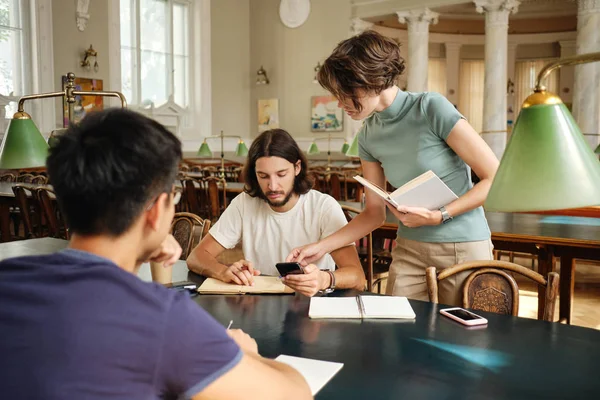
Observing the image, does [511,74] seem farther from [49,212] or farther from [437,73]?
[49,212]

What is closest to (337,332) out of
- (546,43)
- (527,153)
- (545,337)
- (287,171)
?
(545,337)

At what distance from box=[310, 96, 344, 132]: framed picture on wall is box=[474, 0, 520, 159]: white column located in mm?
3442

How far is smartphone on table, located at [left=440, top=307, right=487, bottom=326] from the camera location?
5.43 ft

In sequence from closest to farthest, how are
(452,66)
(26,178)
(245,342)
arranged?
(245,342)
(26,178)
(452,66)

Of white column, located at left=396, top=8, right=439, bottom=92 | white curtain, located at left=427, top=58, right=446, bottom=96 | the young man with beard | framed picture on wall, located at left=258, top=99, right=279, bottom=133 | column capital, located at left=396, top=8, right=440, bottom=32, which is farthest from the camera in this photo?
white curtain, located at left=427, top=58, right=446, bottom=96

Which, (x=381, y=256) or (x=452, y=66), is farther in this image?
(x=452, y=66)

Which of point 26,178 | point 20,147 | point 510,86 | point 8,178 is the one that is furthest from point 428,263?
point 510,86

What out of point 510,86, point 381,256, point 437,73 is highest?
point 437,73

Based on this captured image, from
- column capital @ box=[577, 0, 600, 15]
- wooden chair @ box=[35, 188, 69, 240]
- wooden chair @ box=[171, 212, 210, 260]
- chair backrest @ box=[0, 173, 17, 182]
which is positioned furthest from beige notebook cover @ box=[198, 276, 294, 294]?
column capital @ box=[577, 0, 600, 15]

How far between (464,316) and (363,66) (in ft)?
2.78

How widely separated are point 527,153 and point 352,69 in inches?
37.4

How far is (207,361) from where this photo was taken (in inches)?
34.4

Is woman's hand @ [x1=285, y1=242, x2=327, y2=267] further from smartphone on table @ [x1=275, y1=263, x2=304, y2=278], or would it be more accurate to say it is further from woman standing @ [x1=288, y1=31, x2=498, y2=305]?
smartphone on table @ [x1=275, y1=263, x2=304, y2=278]

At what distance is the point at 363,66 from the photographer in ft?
6.38
